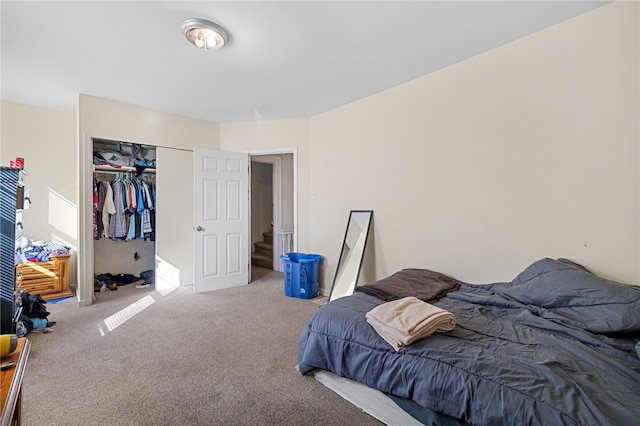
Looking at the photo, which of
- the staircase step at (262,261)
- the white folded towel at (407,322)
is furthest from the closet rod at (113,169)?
the white folded towel at (407,322)

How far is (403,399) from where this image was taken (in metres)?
1.52

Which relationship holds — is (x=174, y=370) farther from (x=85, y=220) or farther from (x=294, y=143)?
(x=294, y=143)

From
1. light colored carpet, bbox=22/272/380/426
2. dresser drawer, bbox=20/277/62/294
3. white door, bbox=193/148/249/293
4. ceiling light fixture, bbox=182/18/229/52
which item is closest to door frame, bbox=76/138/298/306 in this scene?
light colored carpet, bbox=22/272/380/426

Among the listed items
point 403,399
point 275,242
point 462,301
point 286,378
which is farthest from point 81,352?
point 275,242

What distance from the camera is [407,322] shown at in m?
1.58

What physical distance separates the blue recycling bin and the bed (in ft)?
5.40

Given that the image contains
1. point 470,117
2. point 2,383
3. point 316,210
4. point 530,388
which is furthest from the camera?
point 316,210

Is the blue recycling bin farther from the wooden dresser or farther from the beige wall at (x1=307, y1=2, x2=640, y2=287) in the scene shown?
the wooden dresser

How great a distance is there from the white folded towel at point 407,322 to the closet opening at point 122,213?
387 centimetres

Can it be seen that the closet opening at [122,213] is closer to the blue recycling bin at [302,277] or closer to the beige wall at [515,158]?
the blue recycling bin at [302,277]

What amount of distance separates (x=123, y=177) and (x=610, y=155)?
535 centimetres

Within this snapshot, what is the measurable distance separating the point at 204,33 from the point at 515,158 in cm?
255

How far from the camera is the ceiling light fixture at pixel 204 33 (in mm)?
2029

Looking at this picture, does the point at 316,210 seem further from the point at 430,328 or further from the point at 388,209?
the point at 430,328
